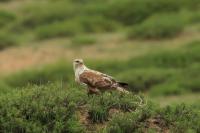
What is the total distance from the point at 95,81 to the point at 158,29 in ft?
55.0

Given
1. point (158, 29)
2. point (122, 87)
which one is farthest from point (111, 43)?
point (122, 87)

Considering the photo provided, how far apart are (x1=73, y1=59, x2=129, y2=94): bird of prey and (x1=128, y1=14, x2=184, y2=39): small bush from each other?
16.1 m

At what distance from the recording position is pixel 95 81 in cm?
980

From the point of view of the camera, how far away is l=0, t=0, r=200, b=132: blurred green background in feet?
71.5

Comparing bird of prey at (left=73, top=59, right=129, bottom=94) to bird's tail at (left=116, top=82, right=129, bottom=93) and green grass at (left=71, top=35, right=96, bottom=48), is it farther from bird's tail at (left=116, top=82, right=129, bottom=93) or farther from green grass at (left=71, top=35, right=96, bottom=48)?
green grass at (left=71, top=35, right=96, bottom=48)

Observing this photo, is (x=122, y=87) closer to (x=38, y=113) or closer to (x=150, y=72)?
(x=38, y=113)

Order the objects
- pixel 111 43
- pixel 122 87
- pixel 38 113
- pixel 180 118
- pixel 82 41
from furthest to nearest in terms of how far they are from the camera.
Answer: pixel 82 41 → pixel 111 43 → pixel 122 87 → pixel 180 118 → pixel 38 113

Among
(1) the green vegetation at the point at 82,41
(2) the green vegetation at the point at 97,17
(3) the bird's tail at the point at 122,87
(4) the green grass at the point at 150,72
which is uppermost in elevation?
(2) the green vegetation at the point at 97,17

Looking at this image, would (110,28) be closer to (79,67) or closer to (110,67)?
(110,67)

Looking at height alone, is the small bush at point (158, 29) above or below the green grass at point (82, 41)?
above

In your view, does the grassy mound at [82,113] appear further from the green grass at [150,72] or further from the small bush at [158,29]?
the small bush at [158,29]

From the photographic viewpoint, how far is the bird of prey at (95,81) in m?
9.80

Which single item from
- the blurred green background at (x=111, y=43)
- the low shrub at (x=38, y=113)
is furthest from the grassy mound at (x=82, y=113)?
the blurred green background at (x=111, y=43)

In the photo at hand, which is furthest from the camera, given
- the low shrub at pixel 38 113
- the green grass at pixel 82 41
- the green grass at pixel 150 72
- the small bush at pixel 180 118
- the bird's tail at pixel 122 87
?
the green grass at pixel 82 41
